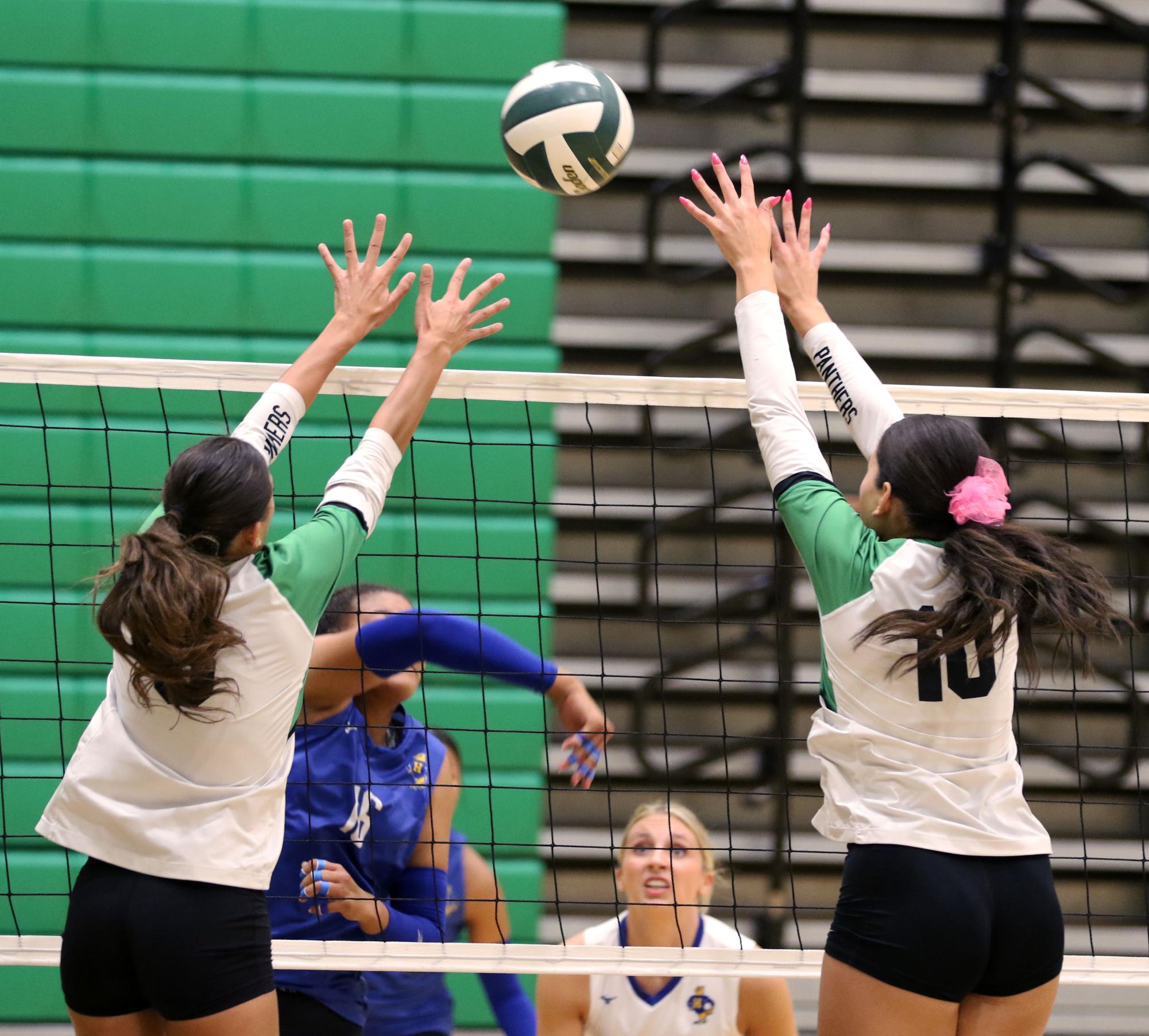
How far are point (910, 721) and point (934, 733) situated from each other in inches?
1.9

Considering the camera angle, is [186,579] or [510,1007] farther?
[510,1007]

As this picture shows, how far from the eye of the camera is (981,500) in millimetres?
2043

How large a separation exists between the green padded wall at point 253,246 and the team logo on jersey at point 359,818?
167 centimetres

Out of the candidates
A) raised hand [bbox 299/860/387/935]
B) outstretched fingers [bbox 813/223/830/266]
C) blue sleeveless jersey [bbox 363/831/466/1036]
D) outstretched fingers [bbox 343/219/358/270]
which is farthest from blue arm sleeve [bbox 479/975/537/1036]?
outstretched fingers [bbox 813/223/830/266]

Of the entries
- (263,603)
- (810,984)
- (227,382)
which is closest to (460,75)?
(227,382)

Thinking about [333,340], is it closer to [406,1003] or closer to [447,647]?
[447,647]

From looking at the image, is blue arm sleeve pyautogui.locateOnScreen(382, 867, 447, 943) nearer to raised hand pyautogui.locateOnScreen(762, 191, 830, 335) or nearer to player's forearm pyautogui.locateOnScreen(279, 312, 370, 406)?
player's forearm pyautogui.locateOnScreen(279, 312, 370, 406)

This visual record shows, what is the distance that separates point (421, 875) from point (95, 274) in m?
2.70

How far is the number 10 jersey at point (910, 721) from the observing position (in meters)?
2.03

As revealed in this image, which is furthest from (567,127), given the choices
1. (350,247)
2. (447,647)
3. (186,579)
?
(186,579)

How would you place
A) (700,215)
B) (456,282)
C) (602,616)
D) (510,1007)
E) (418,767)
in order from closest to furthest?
(700,215) < (456,282) < (418,767) < (510,1007) < (602,616)

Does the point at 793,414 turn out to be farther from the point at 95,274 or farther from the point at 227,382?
the point at 95,274

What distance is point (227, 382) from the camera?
8.89 feet

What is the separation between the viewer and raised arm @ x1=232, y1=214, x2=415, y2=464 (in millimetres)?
2307
